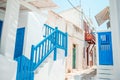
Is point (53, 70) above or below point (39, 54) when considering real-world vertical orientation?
below

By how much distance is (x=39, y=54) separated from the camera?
5219mm

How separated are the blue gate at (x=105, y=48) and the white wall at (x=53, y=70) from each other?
363cm

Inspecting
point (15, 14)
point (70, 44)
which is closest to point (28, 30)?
point (15, 14)

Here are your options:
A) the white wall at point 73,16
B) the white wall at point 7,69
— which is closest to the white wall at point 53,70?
the white wall at point 7,69

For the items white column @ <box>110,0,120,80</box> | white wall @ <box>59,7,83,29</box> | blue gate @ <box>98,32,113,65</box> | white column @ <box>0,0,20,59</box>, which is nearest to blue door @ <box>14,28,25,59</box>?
white column @ <box>0,0,20,59</box>

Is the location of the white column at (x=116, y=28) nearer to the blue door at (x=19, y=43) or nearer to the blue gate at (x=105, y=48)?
the blue gate at (x=105, y=48)

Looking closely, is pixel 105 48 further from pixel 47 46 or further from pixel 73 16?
pixel 73 16

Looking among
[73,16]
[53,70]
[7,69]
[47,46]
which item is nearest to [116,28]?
[7,69]

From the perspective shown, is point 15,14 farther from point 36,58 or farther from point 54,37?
point 54,37

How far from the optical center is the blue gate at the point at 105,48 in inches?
60.1

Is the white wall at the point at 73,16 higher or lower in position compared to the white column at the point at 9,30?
higher

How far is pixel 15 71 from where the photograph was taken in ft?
13.5

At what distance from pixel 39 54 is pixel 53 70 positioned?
3.04ft

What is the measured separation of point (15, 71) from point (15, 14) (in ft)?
5.41
